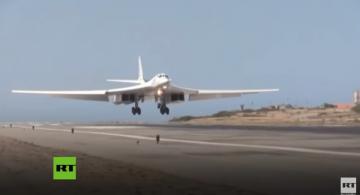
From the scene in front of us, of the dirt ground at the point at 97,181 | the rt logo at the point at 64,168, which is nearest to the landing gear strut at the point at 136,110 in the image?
the dirt ground at the point at 97,181

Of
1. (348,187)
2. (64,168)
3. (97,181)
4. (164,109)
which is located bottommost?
Answer: (97,181)

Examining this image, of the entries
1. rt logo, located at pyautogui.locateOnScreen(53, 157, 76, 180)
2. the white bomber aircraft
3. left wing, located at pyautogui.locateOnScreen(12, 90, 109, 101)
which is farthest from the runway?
left wing, located at pyautogui.locateOnScreen(12, 90, 109, 101)

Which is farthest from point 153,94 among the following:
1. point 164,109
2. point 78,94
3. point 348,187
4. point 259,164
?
point 348,187

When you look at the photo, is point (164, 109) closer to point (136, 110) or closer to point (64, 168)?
point (136, 110)

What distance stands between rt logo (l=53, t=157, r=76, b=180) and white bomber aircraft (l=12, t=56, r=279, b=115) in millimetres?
38010

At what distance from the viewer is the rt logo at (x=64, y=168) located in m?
15.4

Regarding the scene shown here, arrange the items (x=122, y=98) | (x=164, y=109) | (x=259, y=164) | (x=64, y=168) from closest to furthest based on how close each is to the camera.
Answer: (x=64, y=168) → (x=259, y=164) → (x=164, y=109) → (x=122, y=98)

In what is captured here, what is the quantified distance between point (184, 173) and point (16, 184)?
528 centimetres

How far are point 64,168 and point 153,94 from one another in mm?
43159

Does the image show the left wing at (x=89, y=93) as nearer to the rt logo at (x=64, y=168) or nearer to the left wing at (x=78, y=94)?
the left wing at (x=78, y=94)

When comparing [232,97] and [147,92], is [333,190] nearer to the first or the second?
[147,92]

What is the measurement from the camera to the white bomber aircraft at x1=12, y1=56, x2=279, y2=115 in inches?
2222

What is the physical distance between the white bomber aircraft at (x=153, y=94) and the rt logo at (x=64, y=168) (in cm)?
3801

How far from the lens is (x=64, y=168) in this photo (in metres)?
16.2
